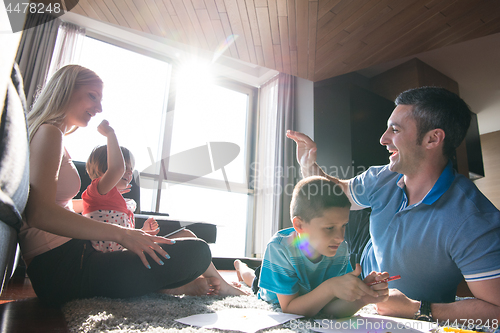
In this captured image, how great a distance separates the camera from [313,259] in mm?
1065

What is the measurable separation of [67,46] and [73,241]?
137 inches

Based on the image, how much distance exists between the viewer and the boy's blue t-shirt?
0.97 meters

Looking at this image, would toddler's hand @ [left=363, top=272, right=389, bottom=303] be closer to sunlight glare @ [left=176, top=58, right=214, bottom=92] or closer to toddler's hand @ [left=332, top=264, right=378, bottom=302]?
toddler's hand @ [left=332, top=264, right=378, bottom=302]

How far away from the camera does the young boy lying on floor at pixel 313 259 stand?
0.87 m

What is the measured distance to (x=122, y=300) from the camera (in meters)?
1.01

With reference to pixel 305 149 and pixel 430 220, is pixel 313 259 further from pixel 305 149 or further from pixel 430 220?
pixel 305 149

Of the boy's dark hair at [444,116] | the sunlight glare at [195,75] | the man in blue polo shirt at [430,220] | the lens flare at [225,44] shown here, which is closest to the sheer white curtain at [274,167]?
the sunlight glare at [195,75]

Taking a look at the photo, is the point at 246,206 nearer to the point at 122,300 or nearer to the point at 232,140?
the point at 232,140

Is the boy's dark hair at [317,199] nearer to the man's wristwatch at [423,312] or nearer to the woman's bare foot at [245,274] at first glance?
the man's wristwatch at [423,312]

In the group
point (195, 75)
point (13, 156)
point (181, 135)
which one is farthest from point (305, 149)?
point (195, 75)

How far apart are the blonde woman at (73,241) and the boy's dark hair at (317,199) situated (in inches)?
15.8

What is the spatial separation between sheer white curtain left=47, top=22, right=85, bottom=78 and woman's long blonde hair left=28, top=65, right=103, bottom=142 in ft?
9.55

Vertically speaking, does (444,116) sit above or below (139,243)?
above

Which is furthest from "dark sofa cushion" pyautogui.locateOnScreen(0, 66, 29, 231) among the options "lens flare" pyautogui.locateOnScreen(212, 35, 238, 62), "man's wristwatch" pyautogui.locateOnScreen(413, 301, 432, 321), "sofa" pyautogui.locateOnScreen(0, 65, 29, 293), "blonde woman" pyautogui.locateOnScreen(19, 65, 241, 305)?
"lens flare" pyautogui.locateOnScreen(212, 35, 238, 62)
